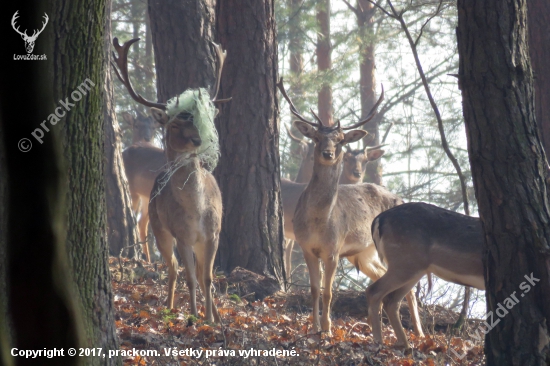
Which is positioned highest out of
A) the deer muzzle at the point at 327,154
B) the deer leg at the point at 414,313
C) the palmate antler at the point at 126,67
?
the palmate antler at the point at 126,67

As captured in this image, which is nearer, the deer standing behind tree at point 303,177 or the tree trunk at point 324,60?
the deer standing behind tree at point 303,177

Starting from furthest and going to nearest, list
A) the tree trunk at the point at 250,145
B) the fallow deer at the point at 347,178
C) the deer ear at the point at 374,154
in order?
the deer ear at the point at 374,154 < the fallow deer at the point at 347,178 < the tree trunk at the point at 250,145

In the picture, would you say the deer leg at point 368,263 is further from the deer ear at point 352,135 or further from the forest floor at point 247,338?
the deer ear at point 352,135

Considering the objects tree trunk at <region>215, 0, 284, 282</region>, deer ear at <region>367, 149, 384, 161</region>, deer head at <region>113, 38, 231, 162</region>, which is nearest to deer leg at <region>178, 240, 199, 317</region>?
deer head at <region>113, 38, 231, 162</region>

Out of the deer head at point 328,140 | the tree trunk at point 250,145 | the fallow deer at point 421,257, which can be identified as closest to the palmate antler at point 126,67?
the deer head at point 328,140

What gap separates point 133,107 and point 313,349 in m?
14.1

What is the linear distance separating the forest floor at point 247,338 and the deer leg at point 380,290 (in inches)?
6.6

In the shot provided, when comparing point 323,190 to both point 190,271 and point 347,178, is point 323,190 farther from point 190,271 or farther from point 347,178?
point 347,178

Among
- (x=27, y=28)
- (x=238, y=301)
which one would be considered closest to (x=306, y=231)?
(x=238, y=301)

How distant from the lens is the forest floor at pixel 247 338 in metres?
5.37

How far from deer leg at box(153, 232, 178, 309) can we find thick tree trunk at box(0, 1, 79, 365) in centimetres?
364

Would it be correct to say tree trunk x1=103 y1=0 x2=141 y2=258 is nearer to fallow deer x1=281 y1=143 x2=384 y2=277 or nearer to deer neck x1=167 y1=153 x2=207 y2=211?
deer neck x1=167 y1=153 x2=207 y2=211

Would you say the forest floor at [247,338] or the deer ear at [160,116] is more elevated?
the deer ear at [160,116]

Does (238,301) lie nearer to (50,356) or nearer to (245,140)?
(245,140)
